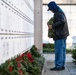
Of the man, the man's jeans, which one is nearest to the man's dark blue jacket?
the man

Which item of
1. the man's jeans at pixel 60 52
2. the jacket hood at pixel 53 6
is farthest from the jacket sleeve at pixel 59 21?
the man's jeans at pixel 60 52

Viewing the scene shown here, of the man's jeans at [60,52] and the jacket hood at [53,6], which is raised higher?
the jacket hood at [53,6]

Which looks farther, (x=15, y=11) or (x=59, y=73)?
(x=59, y=73)

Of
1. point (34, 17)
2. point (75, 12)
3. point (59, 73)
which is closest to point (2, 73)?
point (59, 73)

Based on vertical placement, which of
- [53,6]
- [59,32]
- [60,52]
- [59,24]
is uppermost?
[53,6]

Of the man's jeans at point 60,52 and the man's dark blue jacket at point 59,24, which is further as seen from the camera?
the man's jeans at point 60,52

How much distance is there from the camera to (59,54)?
10.7 metres

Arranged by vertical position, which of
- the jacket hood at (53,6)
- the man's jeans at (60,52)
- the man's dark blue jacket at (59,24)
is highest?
the jacket hood at (53,6)

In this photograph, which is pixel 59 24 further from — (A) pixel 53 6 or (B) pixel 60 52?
(B) pixel 60 52

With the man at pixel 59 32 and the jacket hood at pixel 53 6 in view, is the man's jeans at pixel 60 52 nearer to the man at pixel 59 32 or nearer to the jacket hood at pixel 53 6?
the man at pixel 59 32

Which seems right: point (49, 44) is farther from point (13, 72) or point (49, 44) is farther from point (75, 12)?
point (13, 72)

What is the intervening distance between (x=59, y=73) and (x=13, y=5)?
3706mm

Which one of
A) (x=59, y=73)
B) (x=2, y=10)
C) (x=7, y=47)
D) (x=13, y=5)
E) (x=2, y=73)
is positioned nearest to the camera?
(x=2, y=73)

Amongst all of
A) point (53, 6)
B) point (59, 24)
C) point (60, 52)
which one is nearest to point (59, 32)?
point (59, 24)
